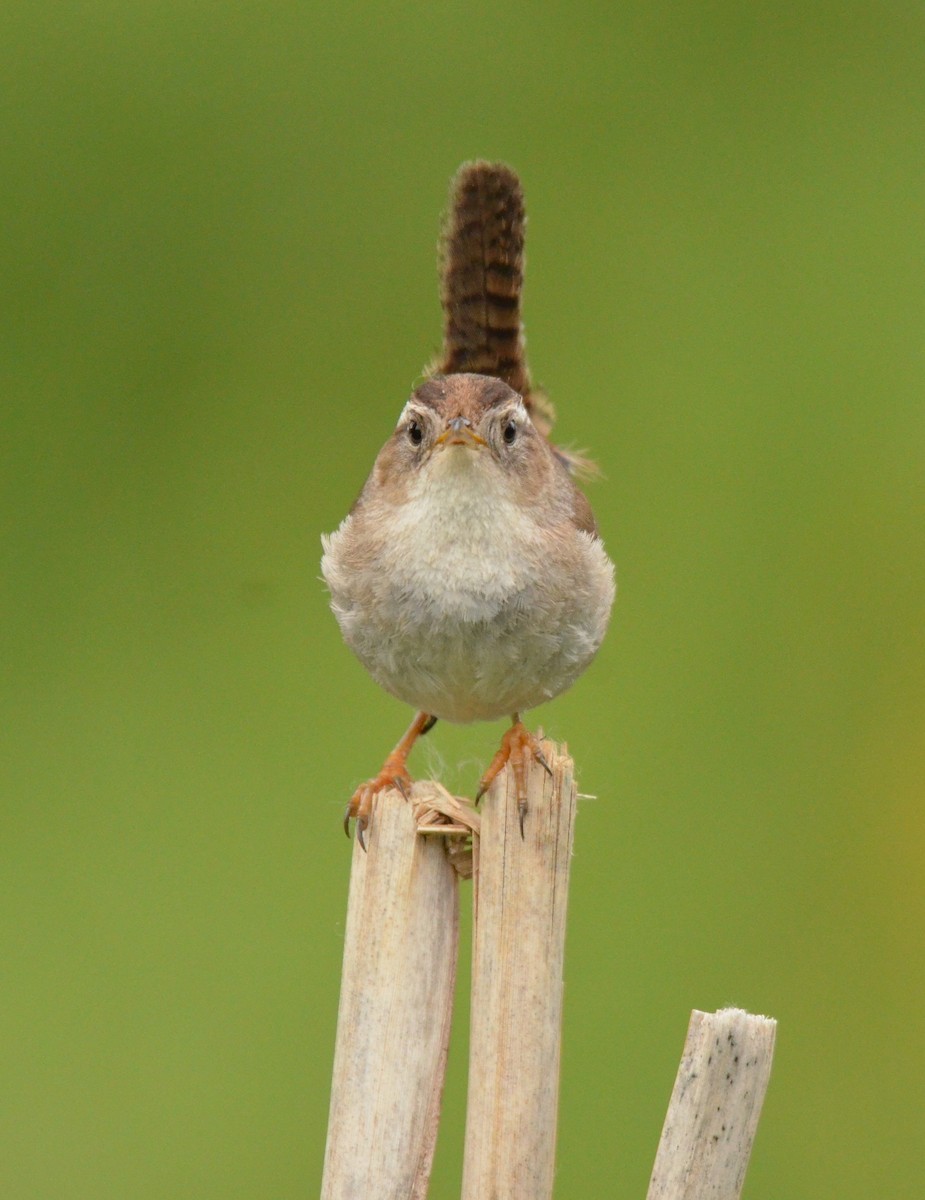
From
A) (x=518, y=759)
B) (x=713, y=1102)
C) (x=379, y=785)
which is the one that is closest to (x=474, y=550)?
(x=518, y=759)

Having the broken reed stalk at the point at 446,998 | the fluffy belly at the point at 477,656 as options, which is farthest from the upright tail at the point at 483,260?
the broken reed stalk at the point at 446,998

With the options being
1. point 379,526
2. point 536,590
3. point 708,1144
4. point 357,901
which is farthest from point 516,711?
point 708,1144

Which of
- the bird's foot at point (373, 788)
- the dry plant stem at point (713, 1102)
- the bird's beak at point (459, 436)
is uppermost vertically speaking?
the bird's beak at point (459, 436)

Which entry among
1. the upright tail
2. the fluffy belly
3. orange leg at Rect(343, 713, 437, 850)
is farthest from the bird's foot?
Result: the upright tail

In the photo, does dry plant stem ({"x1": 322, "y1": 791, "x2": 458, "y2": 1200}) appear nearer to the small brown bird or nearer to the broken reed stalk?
the broken reed stalk

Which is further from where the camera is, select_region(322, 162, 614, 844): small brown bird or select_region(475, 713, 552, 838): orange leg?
select_region(322, 162, 614, 844): small brown bird

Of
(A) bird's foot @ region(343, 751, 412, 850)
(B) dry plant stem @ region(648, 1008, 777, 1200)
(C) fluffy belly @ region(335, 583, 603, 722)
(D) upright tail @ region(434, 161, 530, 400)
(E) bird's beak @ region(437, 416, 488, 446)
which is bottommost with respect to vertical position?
(B) dry plant stem @ region(648, 1008, 777, 1200)

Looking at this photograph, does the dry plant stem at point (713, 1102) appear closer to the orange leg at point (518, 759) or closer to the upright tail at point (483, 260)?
the orange leg at point (518, 759)
